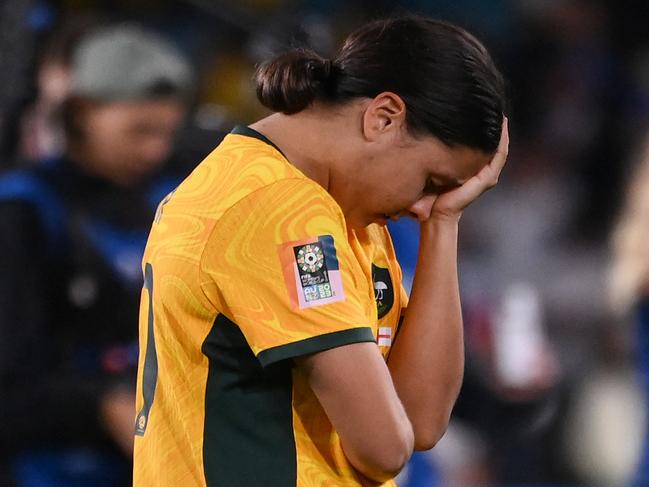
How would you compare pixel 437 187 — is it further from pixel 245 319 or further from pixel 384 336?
pixel 245 319

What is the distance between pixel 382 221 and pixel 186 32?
2.96 m

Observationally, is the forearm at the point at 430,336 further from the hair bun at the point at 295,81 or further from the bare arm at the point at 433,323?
the hair bun at the point at 295,81

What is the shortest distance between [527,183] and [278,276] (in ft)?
13.1

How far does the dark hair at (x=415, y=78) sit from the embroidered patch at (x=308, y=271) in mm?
210

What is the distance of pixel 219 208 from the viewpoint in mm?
1513

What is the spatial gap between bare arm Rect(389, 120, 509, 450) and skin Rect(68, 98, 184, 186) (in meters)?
1.62

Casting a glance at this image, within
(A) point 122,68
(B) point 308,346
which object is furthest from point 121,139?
(B) point 308,346

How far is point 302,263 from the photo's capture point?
1501mm

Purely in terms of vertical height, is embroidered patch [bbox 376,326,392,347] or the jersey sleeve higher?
the jersey sleeve

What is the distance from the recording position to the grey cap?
10.7 feet

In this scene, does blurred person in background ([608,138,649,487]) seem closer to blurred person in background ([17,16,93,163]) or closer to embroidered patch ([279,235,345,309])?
blurred person in background ([17,16,93,163])

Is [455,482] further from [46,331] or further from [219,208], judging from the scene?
[219,208]

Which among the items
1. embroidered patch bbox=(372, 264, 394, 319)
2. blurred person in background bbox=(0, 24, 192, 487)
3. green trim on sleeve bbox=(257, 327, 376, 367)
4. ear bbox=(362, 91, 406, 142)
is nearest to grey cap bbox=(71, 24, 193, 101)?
blurred person in background bbox=(0, 24, 192, 487)

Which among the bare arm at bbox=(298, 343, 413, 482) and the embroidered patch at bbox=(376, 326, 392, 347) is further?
the embroidered patch at bbox=(376, 326, 392, 347)
